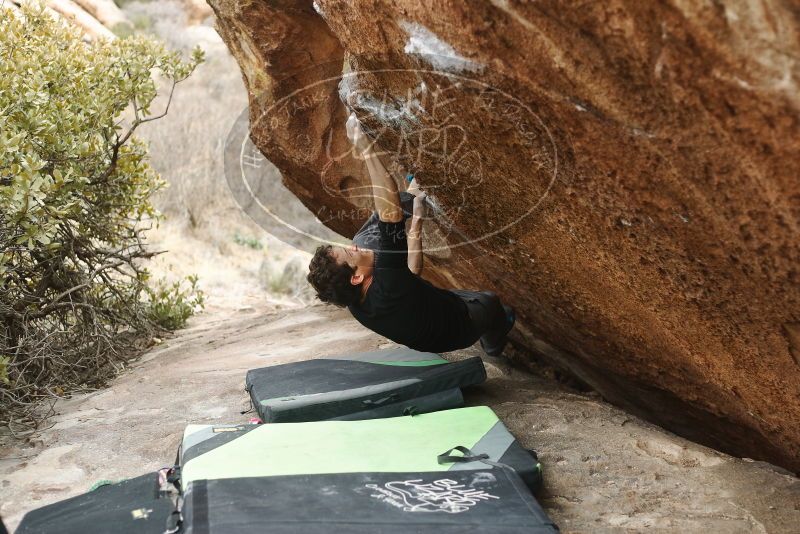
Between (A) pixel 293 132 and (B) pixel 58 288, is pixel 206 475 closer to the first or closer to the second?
(A) pixel 293 132

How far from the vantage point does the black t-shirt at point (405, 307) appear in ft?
10.5

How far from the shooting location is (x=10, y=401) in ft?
12.9

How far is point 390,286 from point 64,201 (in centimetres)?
253

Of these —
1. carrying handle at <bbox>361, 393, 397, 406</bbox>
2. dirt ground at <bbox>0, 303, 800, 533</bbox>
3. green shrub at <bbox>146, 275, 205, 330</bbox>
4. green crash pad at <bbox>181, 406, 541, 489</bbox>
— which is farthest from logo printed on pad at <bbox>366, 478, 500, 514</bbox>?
green shrub at <bbox>146, 275, 205, 330</bbox>

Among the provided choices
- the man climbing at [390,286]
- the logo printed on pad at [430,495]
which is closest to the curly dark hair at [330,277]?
the man climbing at [390,286]

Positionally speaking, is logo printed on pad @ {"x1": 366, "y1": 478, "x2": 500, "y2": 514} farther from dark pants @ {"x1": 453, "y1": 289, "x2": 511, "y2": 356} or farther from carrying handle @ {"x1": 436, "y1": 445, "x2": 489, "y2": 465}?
dark pants @ {"x1": 453, "y1": 289, "x2": 511, "y2": 356}

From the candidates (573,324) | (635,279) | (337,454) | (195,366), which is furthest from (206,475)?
(195,366)

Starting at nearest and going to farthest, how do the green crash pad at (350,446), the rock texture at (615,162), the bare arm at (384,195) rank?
the rock texture at (615,162)
the green crash pad at (350,446)
the bare arm at (384,195)

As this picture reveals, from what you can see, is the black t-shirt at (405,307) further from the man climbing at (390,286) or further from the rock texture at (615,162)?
the rock texture at (615,162)

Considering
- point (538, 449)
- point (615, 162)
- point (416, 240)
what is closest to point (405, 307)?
point (416, 240)

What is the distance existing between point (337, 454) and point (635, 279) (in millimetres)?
1208

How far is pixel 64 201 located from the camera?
4734 mm

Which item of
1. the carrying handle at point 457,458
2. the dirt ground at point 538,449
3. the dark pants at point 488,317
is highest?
the dark pants at point 488,317

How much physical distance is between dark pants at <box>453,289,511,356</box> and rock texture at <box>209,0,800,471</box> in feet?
0.47
